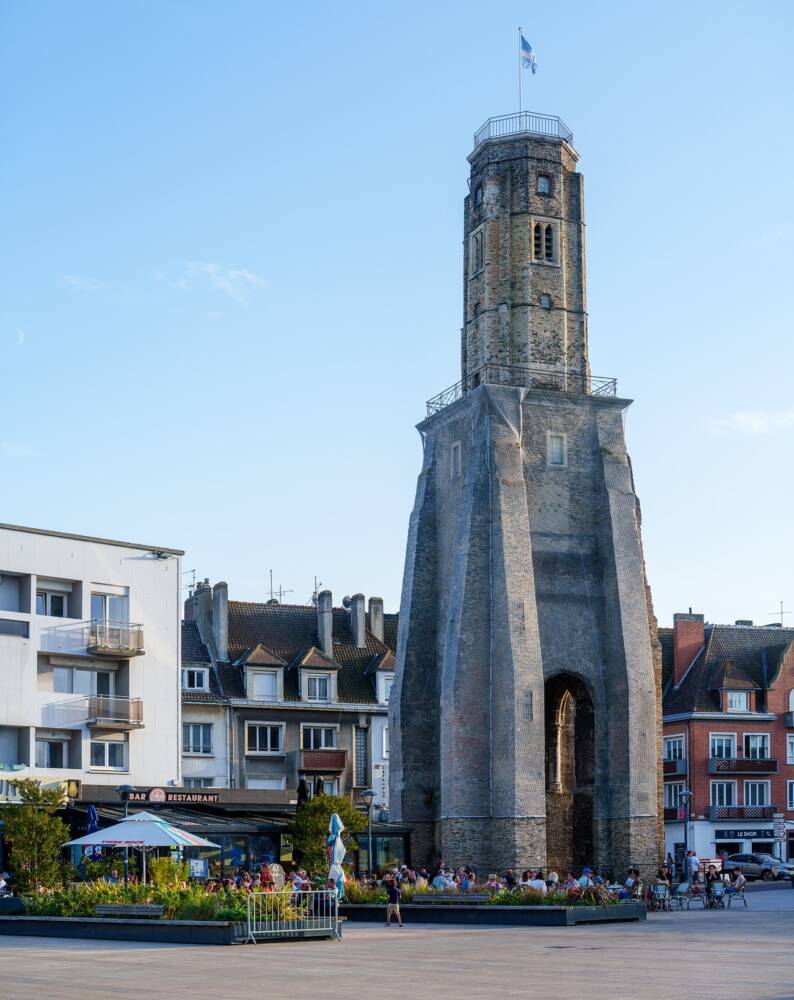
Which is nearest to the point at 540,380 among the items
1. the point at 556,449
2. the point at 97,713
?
the point at 556,449

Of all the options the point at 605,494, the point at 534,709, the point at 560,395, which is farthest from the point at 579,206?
the point at 534,709

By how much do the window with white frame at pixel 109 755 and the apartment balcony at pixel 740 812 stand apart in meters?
35.1

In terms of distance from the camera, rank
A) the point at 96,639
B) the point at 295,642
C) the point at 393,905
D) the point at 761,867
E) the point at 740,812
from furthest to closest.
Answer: the point at 740,812
the point at 295,642
the point at 761,867
the point at 96,639
the point at 393,905

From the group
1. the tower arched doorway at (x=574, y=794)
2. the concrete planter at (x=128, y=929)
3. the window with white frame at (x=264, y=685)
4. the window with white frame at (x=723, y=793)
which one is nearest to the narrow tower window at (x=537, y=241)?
the tower arched doorway at (x=574, y=794)

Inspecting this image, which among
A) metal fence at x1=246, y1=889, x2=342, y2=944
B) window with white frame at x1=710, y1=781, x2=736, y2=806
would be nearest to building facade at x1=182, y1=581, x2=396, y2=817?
window with white frame at x1=710, y1=781, x2=736, y2=806

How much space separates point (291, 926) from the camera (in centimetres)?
2838

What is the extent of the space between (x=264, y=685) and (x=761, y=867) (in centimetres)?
2353

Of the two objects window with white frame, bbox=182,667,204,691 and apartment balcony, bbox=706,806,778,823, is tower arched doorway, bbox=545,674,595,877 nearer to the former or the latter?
window with white frame, bbox=182,667,204,691

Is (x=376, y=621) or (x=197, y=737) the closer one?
(x=197, y=737)

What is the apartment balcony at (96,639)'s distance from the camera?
49.6 metres

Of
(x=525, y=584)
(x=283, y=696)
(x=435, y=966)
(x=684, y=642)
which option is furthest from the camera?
(x=684, y=642)

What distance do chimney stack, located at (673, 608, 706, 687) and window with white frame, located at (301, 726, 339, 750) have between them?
2147cm

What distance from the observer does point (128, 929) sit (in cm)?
2938

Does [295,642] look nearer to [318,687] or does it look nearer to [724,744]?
[318,687]
